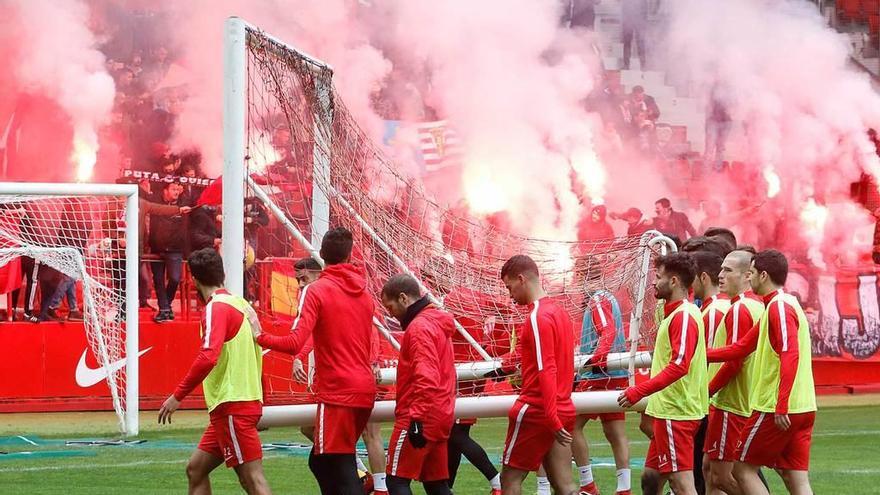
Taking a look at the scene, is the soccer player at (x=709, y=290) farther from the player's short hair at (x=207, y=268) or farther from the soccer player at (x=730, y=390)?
the player's short hair at (x=207, y=268)

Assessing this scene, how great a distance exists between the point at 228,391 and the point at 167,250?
12.1 meters

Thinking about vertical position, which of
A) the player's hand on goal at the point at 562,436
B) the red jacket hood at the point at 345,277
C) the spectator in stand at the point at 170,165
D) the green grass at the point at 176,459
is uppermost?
the spectator in stand at the point at 170,165

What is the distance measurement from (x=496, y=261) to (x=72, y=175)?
41.6ft

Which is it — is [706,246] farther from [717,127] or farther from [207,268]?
[717,127]

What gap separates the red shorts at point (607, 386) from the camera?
30.1 ft

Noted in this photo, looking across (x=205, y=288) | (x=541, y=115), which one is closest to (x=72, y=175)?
(x=541, y=115)

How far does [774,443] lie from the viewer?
692cm

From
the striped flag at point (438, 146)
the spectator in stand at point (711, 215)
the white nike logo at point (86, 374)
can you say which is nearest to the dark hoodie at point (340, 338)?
the white nike logo at point (86, 374)

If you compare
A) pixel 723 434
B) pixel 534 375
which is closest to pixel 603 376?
pixel 723 434

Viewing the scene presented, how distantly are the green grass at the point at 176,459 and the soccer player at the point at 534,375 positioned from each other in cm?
239

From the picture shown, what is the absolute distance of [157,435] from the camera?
45.4ft

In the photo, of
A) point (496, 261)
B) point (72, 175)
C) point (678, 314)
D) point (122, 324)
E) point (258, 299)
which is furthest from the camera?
point (72, 175)

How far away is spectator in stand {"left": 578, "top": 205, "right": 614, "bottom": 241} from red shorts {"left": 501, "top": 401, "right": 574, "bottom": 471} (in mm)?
17294

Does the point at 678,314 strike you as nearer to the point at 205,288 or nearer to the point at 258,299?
the point at 205,288
